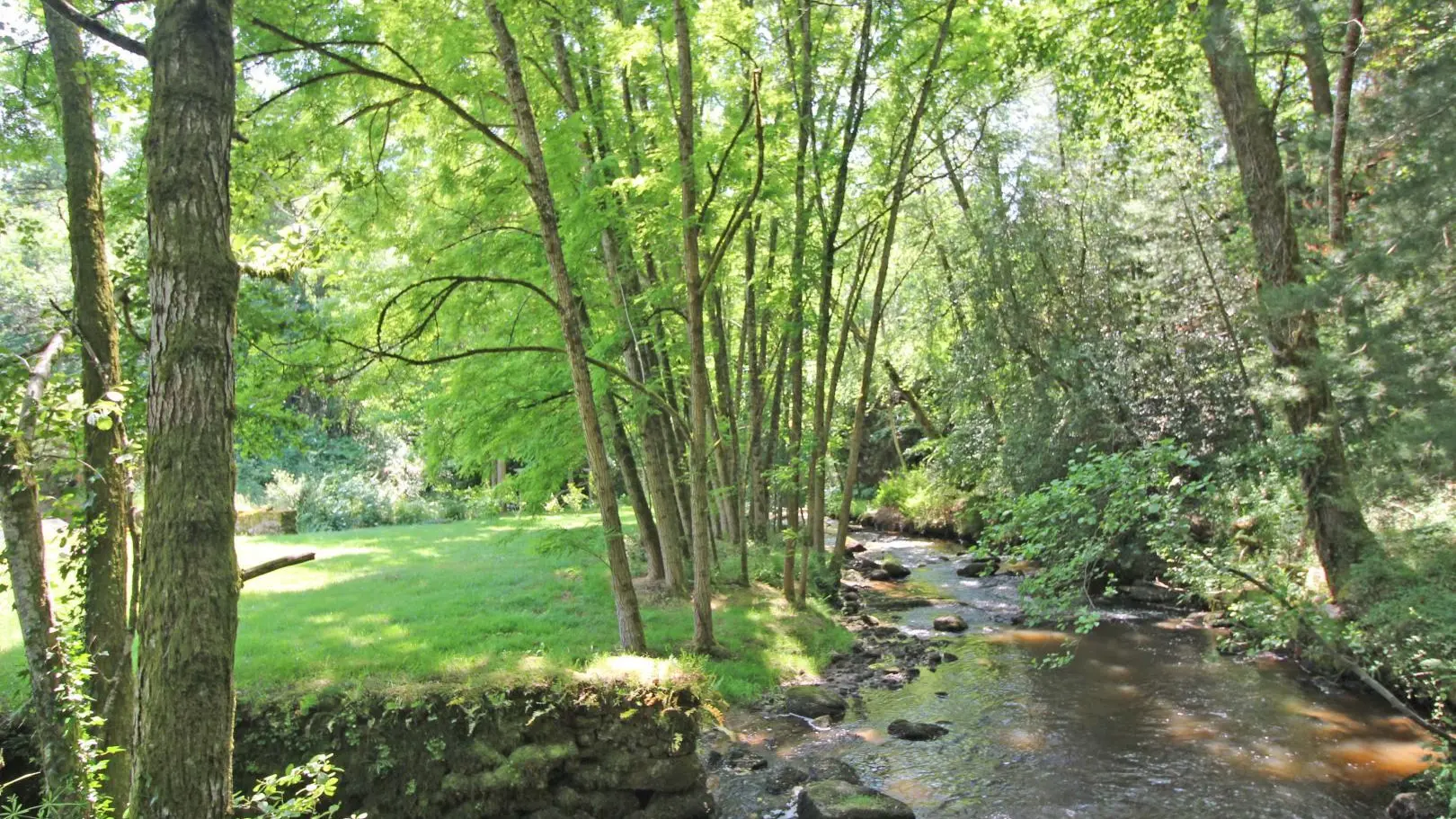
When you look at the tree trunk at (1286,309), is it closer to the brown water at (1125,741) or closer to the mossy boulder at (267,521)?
the brown water at (1125,741)

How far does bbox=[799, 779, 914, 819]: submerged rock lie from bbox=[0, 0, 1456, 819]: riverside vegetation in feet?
0.14

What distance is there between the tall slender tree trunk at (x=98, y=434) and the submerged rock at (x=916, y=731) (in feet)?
19.6

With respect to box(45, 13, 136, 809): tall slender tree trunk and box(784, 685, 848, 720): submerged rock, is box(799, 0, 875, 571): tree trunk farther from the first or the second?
box(45, 13, 136, 809): tall slender tree trunk

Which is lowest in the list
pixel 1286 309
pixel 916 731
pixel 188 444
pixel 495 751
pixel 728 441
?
pixel 916 731

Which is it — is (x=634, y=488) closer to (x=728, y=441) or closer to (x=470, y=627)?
(x=728, y=441)

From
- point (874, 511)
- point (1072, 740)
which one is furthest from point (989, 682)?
point (874, 511)

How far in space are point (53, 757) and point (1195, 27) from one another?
12.0 metres

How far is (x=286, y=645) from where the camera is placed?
714 centimetres

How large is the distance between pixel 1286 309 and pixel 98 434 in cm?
988

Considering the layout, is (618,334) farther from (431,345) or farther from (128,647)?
(128,647)

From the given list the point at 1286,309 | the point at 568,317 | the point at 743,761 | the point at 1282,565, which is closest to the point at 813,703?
the point at 743,761

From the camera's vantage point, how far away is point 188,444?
9.00ft

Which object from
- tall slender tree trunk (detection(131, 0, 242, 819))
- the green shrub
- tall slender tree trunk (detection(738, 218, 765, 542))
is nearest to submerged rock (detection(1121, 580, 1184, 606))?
the green shrub

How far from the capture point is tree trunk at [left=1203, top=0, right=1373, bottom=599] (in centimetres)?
873
